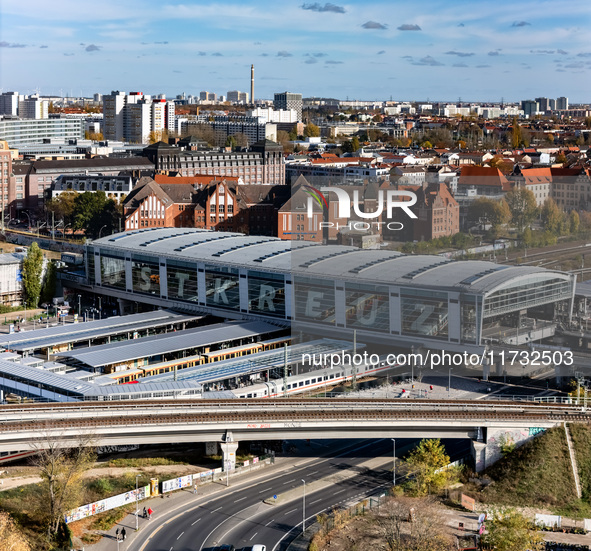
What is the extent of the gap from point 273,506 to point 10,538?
6352 millimetres

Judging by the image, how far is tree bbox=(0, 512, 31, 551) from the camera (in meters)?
20.0

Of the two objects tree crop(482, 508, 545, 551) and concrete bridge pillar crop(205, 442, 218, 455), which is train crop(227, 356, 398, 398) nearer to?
concrete bridge pillar crop(205, 442, 218, 455)

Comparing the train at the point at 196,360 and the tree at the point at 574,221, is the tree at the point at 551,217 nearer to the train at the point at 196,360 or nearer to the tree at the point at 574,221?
the tree at the point at 574,221

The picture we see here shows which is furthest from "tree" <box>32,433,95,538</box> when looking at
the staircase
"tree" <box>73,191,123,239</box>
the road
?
"tree" <box>73,191,123,239</box>

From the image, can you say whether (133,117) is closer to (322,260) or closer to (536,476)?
(322,260)

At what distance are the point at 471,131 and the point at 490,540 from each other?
378 feet

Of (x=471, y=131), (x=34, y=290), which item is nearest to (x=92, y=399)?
(x=34, y=290)

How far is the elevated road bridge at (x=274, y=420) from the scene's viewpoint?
81.3 feet

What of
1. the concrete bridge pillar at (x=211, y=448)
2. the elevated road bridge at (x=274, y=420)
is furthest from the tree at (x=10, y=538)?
the concrete bridge pillar at (x=211, y=448)

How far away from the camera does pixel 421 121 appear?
15050cm

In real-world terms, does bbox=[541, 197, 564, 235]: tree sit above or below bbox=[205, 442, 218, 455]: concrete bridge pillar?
above

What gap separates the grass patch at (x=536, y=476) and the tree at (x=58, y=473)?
1010 cm

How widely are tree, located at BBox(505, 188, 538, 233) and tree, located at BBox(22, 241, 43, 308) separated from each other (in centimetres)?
2429

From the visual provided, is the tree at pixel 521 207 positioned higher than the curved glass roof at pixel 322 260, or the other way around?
the tree at pixel 521 207
